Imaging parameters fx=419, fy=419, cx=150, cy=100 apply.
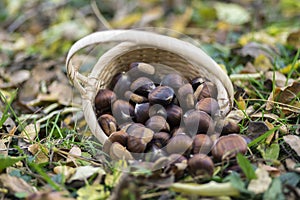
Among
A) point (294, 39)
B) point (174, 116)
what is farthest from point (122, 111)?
point (294, 39)

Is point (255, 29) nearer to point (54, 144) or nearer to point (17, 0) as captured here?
point (54, 144)

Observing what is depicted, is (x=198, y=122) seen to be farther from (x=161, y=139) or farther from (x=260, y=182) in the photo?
(x=260, y=182)

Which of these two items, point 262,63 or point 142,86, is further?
point 262,63

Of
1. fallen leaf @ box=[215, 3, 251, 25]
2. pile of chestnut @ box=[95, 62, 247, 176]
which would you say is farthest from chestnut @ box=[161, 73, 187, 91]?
fallen leaf @ box=[215, 3, 251, 25]

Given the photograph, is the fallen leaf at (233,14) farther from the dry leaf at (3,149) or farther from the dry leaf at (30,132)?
the dry leaf at (3,149)

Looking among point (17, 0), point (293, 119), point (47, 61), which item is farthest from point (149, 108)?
point (17, 0)

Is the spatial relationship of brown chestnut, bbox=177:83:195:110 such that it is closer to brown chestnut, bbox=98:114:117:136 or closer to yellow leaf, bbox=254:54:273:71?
brown chestnut, bbox=98:114:117:136

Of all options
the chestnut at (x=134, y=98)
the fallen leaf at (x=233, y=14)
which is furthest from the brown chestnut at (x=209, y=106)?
the fallen leaf at (x=233, y=14)
